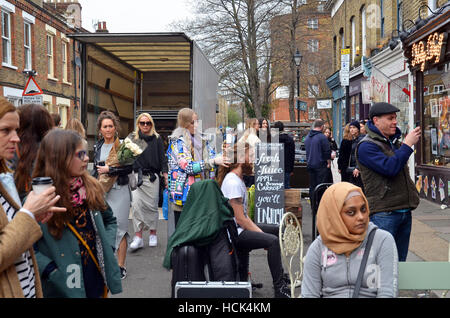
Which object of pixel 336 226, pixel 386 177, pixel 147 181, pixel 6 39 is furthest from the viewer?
pixel 6 39

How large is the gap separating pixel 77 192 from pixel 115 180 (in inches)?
126

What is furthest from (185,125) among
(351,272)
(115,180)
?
(351,272)

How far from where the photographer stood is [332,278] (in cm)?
327

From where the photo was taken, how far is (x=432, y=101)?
509 inches

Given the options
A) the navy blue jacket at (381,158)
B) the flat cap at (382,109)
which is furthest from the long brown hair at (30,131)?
the flat cap at (382,109)

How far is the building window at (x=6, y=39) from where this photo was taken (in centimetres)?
2105

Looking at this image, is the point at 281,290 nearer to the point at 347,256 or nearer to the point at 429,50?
the point at 347,256

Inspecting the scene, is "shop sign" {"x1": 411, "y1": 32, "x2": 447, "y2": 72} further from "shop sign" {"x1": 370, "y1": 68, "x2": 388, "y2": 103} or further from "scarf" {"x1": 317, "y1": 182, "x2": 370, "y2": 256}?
"scarf" {"x1": 317, "y1": 182, "x2": 370, "y2": 256}

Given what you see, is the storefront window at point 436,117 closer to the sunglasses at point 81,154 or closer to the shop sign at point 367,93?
the shop sign at point 367,93

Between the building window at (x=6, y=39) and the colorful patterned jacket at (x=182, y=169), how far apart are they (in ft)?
56.2

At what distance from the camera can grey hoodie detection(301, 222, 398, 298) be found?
3232 millimetres

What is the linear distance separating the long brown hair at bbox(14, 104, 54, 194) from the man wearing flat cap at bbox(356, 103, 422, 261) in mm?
2757
